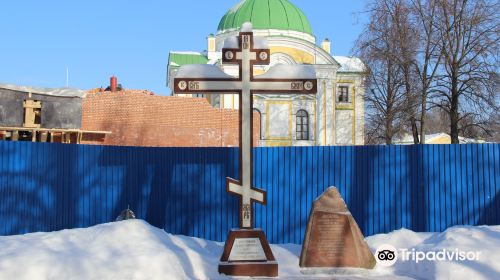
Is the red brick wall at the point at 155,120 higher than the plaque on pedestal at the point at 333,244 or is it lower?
higher

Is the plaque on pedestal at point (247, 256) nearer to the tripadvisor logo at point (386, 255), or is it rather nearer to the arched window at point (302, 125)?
the tripadvisor logo at point (386, 255)

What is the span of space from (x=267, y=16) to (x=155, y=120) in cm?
2159

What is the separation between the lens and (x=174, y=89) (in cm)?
891

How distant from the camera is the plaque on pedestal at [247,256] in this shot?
836cm

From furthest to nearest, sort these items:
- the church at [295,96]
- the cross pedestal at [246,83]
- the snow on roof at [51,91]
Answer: the church at [295,96], the snow on roof at [51,91], the cross pedestal at [246,83]

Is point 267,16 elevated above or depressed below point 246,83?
above

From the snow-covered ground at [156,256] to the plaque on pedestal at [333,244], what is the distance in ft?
0.64

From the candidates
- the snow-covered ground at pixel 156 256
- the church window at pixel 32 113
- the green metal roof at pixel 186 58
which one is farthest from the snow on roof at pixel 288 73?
the green metal roof at pixel 186 58

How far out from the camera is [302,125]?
3875 centimetres

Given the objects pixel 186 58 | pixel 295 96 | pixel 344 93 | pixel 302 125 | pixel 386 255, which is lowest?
pixel 386 255

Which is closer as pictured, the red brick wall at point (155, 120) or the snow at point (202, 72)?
the snow at point (202, 72)

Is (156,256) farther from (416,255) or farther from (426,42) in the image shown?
(426,42)

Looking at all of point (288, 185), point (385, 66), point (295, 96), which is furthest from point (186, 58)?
point (288, 185)

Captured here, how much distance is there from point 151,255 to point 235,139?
14.7 meters
